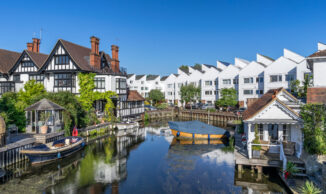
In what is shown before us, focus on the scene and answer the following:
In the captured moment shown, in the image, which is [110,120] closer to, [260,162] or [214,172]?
[214,172]

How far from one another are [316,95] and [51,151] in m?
23.1

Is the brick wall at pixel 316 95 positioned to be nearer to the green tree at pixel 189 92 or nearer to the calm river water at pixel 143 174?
the calm river water at pixel 143 174

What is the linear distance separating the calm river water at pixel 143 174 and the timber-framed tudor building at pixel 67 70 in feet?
48.6

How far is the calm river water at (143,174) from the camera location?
16.3 meters

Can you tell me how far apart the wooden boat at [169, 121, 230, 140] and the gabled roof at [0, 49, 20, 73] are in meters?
32.5

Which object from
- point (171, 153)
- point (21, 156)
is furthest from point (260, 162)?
point (21, 156)

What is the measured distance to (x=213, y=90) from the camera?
6681 cm

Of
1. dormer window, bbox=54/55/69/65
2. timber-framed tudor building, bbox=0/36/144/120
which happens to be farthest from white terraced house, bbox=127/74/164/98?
dormer window, bbox=54/55/69/65

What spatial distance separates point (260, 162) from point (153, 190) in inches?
325

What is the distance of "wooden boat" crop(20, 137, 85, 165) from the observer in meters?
20.3

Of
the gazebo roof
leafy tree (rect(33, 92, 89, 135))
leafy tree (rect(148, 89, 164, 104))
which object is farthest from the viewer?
leafy tree (rect(148, 89, 164, 104))

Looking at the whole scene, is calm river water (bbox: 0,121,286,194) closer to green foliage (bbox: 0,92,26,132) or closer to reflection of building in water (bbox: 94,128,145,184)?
reflection of building in water (bbox: 94,128,145,184)

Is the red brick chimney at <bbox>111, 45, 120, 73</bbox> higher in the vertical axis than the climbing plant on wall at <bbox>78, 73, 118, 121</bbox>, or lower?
higher

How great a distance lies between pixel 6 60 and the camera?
143ft
